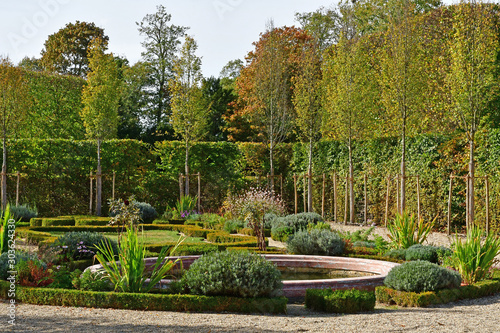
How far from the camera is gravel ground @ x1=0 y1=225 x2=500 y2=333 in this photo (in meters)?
5.60

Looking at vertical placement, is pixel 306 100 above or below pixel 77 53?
below

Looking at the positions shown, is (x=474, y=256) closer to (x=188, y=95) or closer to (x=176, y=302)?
(x=176, y=302)

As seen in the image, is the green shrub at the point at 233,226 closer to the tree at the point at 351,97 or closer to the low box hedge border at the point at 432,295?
the tree at the point at 351,97

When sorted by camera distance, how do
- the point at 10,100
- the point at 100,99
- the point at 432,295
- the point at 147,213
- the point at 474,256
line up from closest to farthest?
the point at 432,295 → the point at 474,256 → the point at 147,213 → the point at 10,100 → the point at 100,99

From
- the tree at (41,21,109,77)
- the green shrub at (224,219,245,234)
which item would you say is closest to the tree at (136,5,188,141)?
the tree at (41,21,109,77)

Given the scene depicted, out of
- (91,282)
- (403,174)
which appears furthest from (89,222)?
(91,282)

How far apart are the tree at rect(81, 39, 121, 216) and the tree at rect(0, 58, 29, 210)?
2.07 m

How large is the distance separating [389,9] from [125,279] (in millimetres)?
22163

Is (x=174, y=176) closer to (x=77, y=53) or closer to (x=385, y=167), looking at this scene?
(x=385, y=167)

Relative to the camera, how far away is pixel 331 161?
19.5 m

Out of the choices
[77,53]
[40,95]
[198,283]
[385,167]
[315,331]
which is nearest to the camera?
[315,331]

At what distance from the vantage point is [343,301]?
21.5 feet

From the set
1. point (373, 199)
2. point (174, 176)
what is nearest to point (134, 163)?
point (174, 176)

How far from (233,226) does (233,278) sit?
8081 mm
